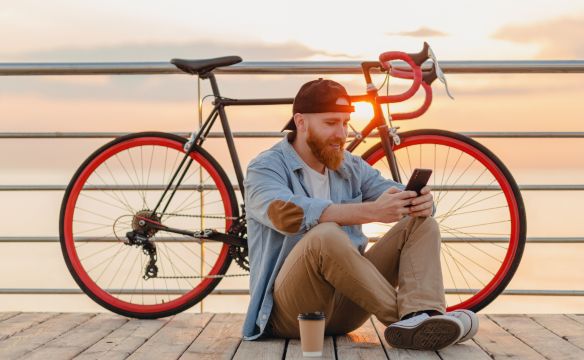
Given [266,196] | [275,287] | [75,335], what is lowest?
[75,335]

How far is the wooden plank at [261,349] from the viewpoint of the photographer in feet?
9.34

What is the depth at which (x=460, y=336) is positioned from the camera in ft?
9.31

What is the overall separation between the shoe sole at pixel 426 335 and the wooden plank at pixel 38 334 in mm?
1169

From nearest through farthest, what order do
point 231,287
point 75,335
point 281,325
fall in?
point 281,325, point 75,335, point 231,287

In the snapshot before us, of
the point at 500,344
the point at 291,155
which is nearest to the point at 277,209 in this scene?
the point at 291,155

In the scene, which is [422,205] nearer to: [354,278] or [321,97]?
[354,278]

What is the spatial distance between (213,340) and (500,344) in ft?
3.14

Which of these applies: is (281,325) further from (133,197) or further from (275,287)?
(133,197)

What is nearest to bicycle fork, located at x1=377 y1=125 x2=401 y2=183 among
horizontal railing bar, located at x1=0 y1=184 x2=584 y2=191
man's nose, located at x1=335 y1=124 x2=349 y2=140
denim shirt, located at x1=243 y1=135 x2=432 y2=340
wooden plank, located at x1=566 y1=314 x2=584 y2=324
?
denim shirt, located at x1=243 y1=135 x2=432 y2=340

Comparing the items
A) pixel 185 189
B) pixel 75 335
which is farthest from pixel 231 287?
pixel 75 335

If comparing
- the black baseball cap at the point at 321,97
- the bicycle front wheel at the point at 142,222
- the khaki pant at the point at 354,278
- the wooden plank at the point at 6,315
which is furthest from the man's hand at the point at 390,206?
the wooden plank at the point at 6,315

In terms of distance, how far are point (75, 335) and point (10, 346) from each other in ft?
0.82

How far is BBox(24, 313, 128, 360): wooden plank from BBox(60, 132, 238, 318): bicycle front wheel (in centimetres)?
10

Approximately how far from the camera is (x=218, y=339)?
318 centimetres
